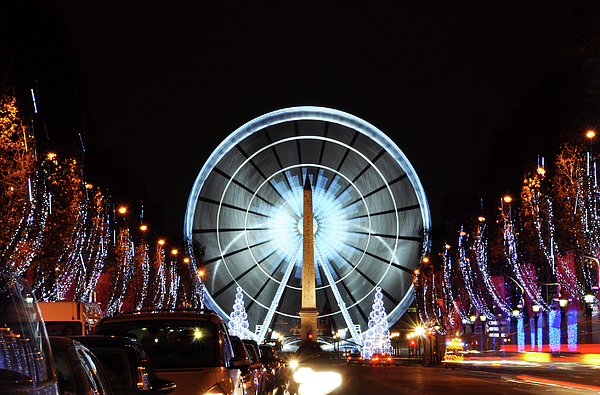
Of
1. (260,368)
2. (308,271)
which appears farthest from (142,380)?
(308,271)

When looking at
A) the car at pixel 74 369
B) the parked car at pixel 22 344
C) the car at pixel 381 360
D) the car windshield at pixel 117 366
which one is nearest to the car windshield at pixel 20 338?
the parked car at pixel 22 344

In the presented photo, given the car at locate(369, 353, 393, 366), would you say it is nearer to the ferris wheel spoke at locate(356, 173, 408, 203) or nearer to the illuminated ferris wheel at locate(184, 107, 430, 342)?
the illuminated ferris wheel at locate(184, 107, 430, 342)

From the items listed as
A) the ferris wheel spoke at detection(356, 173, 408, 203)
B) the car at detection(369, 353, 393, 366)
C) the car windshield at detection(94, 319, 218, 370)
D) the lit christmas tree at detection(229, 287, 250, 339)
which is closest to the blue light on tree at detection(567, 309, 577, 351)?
the car at detection(369, 353, 393, 366)

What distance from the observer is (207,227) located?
211 feet

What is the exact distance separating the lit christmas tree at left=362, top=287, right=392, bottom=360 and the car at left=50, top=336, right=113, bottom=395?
5994 cm

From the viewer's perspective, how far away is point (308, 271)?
54.0 metres

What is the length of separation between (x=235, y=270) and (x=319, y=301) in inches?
575

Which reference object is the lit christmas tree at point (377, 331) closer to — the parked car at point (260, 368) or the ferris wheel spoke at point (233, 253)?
the ferris wheel spoke at point (233, 253)

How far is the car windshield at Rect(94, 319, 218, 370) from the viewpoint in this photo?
25.8 ft

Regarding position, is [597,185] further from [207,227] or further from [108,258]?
[207,227]

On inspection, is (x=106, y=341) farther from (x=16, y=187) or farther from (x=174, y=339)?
(x=16, y=187)

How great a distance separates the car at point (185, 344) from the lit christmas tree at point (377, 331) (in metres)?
56.5

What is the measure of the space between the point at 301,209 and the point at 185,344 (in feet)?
183

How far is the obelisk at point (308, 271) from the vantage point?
5338 centimetres
